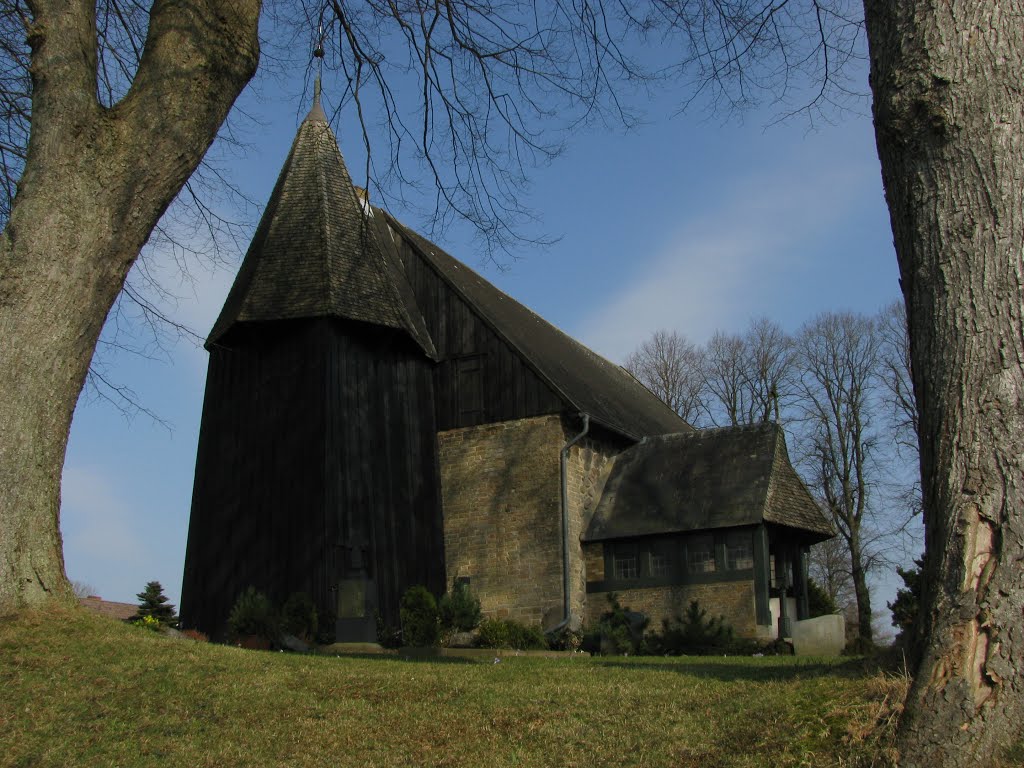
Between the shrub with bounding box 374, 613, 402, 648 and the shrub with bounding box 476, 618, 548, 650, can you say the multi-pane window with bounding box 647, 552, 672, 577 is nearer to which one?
the shrub with bounding box 476, 618, 548, 650

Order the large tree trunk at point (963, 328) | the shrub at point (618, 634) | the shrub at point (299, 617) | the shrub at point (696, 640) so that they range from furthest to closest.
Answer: the shrub at point (618, 634) → the shrub at point (696, 640) → the shrub at point (299, 617) → the large tree trunk at point (963, 328)

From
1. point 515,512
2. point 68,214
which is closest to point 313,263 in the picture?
point 515,512

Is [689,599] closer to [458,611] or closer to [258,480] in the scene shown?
[458,611]

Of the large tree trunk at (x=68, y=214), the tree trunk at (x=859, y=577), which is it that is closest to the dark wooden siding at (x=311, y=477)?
the large tree trunk at (x=68, y=214)

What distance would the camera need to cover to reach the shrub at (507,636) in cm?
1608

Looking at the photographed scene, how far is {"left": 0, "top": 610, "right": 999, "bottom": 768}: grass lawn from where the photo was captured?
5.17 metres

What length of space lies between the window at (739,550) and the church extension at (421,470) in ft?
0.09

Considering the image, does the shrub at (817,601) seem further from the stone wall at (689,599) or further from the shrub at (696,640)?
the shrub at (696,640)

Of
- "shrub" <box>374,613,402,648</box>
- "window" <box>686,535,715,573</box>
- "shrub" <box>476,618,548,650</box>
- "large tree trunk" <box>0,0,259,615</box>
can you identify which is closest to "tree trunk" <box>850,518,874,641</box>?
"window" <box>686,535,715,573</box>

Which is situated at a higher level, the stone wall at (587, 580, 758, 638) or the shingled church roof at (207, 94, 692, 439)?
the shingled church roof at (207, 94, 692, 439)

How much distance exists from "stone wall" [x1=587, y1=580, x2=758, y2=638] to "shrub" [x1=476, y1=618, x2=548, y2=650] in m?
1.77

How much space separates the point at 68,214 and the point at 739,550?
1474 cm

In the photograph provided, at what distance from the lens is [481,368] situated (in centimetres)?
2050

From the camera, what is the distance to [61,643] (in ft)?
21.5
